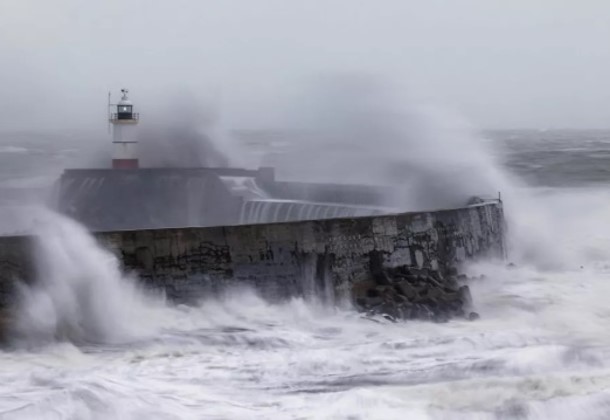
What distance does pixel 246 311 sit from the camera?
7.34 meters

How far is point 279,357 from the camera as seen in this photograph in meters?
6.25

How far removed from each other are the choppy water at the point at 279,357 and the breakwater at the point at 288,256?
17 cm

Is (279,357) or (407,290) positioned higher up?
(407,290)

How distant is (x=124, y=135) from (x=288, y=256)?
5443 mm

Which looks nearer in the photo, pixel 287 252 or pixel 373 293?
pixel 287 252

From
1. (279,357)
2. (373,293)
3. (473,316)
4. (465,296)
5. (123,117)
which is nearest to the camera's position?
(279,357)

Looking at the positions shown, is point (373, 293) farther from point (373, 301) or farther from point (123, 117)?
point (123, 117)

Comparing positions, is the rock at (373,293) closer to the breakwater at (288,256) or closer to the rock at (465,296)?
the breakwater at (288,256)

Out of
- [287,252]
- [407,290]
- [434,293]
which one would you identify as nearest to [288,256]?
[287,252]

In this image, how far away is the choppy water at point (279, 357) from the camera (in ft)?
17.0

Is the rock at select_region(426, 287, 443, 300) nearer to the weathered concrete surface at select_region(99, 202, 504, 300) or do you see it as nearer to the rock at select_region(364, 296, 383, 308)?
the rock at select_region(364, 296, 383, 308)

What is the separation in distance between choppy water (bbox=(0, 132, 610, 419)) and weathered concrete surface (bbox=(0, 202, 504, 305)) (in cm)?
17

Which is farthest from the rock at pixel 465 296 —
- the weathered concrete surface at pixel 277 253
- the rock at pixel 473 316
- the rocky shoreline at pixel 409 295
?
the weathered concrete surface at pixel 277 253

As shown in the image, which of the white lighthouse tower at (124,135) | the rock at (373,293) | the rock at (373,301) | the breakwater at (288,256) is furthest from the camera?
the white lighthouse tower at (124,135)
